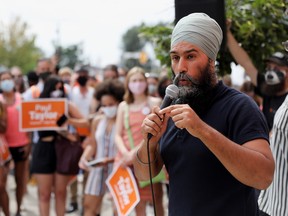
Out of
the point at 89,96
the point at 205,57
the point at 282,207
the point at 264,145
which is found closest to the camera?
the point at 264,145

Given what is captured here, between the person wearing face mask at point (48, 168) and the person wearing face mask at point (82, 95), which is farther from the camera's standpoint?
the person wearing face mask at point (82, 95)

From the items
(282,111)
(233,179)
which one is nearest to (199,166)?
(233,179)

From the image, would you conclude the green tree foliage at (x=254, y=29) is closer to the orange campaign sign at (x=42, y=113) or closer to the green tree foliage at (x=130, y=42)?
the orange campaign sign at (x=42, y=113)

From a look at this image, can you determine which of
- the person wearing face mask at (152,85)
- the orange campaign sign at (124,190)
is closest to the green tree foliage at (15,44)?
the person wearing face mask at (152,85)

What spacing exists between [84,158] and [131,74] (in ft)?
3.72

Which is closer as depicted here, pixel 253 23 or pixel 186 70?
pixel 186 70

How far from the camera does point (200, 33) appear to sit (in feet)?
7.35

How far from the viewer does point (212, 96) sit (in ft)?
7.56

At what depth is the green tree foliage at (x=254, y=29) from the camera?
3.98 metres

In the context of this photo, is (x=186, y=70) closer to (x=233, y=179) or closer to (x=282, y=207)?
(x=233, y=179)

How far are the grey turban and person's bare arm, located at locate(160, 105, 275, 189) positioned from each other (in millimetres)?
361

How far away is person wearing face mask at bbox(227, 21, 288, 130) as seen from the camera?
414 cm

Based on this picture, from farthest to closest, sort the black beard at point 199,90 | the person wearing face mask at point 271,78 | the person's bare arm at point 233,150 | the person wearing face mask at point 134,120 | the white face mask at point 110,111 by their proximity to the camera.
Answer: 1. the white face mask at point 110,111
2. the person wearing face mask at point 134,120
3. the person wearing face mask at point 271,78
4. the black beard at point 199,90
5. the person's bare arm at point 233,150

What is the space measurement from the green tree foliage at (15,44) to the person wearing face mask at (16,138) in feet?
125
